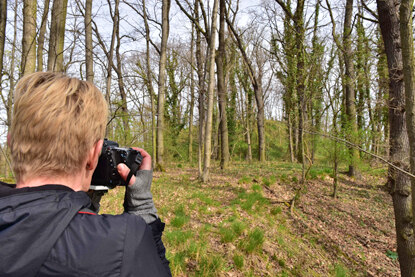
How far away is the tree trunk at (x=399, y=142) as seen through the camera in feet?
13.5

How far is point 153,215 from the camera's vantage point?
3.40 ft

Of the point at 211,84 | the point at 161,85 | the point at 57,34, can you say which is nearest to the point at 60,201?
the point at 57,34

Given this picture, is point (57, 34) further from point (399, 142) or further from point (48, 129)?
point (399, 142)

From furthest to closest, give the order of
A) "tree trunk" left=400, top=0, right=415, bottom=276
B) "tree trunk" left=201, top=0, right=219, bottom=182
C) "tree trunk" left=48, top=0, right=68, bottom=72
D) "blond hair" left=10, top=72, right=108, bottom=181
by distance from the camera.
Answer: "tree trunk" left=201, top=0, right=219, bottom=182 → "tree trunk" left=48, top=0, right=68, bottom=72 → "tree trunk" left=400, top=0, right=415, bottom=276 → "blond hair" left=10, top=72, right=108, bottom=181

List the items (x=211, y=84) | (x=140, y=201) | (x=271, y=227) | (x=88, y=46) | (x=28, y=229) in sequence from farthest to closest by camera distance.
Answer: (x=211, y=84), (x=88, y=46), (x=271, y=227), (x=140, y=201), (x=28, y=229)

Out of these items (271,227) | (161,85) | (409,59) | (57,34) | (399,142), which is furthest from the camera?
(161,85)

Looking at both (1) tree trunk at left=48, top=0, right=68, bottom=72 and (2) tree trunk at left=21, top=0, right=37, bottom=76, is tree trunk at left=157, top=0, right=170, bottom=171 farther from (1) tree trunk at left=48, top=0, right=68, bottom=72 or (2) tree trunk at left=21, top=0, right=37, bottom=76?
(2) tree trunk at left=21, top=0, right=37, bottom=76

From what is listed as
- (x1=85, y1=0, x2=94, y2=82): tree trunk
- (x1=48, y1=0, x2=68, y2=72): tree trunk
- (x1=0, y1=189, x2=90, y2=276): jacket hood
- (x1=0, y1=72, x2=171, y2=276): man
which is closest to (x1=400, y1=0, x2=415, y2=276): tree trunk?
(x1=0, y1=72, x2=171, y2=276): man

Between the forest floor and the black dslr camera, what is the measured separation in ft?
8.53

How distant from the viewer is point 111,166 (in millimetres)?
1096

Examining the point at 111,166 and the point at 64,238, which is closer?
the point at 64,238

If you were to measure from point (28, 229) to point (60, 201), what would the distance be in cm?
10

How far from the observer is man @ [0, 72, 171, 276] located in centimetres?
60

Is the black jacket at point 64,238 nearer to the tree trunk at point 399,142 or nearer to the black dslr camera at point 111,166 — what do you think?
the black dslr camera at point 111,166
